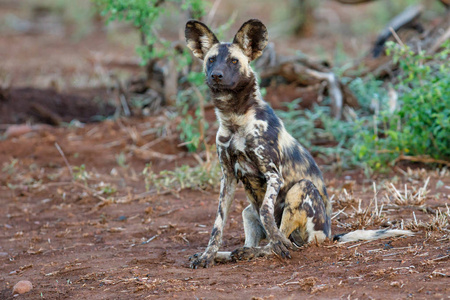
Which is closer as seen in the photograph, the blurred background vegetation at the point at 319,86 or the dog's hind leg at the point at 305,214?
the dog's hind leg at the point at 305,214

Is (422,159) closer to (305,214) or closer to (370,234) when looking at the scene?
(370,234)

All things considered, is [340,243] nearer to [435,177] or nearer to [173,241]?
[173,241]

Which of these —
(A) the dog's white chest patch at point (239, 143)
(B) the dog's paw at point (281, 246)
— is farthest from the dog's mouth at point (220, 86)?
(B) the dog's paw at point (281, 246)

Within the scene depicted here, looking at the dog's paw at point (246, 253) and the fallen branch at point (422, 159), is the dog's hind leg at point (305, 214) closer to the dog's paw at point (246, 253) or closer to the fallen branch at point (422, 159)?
the dog's paw at point (246, 253)

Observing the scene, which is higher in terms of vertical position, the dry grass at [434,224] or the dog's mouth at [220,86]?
the dog's mouth at [220,86]

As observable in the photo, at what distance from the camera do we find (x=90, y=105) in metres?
9.70

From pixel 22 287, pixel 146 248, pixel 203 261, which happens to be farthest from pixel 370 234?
pixel 22 287

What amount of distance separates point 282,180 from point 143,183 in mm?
2963

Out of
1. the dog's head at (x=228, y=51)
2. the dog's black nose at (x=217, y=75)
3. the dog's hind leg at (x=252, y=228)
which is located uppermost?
the dog's head at (x=228, y=51)

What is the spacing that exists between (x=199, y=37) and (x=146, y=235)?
181 cm

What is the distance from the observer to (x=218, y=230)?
407 centimetres

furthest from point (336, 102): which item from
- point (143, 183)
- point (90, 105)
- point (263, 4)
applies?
point (263, 4)

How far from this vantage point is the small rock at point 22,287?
3.56 meters

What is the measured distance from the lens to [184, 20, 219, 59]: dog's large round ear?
425 centimetres
